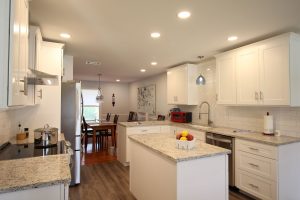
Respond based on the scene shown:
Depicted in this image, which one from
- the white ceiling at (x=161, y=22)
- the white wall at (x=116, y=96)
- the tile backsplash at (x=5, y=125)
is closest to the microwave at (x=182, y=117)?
the white ceiling at (x=161, y=22)

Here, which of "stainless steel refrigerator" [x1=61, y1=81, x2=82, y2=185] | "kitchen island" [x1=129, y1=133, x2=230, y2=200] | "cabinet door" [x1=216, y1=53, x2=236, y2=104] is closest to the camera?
"kitchen island" [x1=129, y1=133, x2=230, y2=200]

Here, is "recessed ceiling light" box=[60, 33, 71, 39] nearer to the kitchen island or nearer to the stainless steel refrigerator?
the stainless steel refrigerator

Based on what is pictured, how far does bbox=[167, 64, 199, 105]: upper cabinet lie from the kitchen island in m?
2.35

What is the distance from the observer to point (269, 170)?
251 cm

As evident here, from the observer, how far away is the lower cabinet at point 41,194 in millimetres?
1153

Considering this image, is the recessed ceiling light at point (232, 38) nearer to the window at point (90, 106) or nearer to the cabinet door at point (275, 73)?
the cabinet door at point (275, 73)

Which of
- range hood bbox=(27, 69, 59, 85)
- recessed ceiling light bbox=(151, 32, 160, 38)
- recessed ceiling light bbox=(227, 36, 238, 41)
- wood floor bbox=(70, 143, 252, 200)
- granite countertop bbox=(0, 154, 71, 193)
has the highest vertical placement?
recessed ceiling light bbox=(151, 32, 160, 38)

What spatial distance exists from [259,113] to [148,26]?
2399 mm

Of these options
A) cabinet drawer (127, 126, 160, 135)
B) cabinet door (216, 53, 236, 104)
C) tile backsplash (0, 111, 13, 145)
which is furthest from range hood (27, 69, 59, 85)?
cabinet door (216, 53, 236, 104)

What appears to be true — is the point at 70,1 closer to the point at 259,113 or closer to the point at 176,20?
the point at 176,20

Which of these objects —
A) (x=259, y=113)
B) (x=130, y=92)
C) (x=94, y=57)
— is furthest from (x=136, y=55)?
(x=130, y=92)

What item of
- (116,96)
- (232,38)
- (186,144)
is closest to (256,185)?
(186,144)

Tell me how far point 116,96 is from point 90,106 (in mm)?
1277

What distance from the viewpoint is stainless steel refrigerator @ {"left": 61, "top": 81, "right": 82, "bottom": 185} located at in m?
3.13
